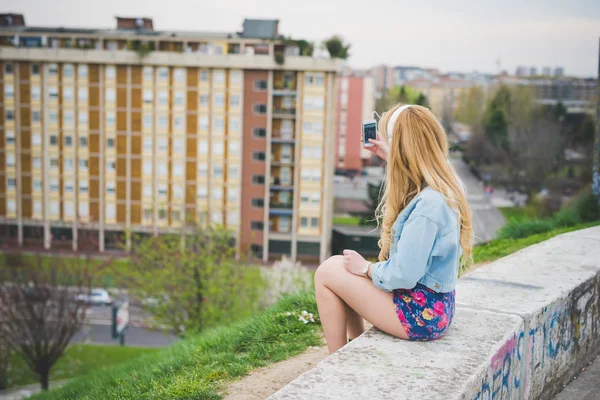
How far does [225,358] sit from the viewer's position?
4844mm

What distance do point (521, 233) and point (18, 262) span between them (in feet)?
79.4

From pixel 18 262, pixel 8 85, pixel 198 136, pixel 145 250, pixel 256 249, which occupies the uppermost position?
pixel 8 85

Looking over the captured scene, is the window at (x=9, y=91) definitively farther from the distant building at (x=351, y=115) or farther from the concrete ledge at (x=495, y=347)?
the concrete ledge at (x=495, y=347)

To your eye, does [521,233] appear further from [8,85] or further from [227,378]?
[8,85]

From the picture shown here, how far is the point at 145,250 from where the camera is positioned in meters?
23.6

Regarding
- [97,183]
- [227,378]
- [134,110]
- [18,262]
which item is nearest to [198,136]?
[134,110]

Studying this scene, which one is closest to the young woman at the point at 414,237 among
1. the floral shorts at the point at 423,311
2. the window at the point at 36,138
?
the floral shorts at the point at 423,311

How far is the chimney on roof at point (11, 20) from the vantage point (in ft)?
166

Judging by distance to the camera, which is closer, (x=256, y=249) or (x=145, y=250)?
(x=145, y=250)

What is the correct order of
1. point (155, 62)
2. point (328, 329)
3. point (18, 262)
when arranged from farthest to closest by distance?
point (155, 62), point (18, 262), point (328, 329)

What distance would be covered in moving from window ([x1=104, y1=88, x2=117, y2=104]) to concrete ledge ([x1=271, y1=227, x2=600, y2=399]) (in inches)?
1699

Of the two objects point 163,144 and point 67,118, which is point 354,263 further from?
point 67,118

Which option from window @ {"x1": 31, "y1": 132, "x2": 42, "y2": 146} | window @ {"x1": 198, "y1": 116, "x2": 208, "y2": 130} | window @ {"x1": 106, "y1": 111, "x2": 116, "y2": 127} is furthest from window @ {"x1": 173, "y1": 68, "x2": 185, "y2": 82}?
window @ {"x1": 31, "y1": 132, "x2": 42, "y2": 146}

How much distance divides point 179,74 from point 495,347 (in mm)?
43134
